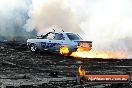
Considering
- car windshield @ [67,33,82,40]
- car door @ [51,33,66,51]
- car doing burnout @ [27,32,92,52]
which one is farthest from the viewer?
car windshield @ [67,33,82,40]

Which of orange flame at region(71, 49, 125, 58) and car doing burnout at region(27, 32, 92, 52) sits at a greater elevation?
car doing burnout at region(27, 32, 92, 52)

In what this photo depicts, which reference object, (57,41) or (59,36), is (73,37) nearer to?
(59,36)

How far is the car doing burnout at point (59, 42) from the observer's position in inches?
893

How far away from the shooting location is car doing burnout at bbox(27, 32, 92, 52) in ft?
74.4

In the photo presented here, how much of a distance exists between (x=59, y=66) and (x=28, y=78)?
417 cm

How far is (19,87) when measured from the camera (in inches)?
482

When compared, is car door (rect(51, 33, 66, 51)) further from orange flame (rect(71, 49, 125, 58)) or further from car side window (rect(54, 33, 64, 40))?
orange flame (rect(71, 49, 125, 58))

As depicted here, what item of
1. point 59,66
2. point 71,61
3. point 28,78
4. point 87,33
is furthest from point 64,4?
point 28,78

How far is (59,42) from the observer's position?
23.4 meters

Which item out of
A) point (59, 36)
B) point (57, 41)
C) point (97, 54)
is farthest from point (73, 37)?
point (97, 54)

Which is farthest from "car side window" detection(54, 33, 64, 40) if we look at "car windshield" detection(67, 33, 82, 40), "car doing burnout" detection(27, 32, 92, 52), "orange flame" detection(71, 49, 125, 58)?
"orange flame" detection(71, 49, 125, 58)

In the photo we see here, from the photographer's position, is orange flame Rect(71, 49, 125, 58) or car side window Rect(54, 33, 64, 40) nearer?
orange flame Rect(71, 49, 125, 58)

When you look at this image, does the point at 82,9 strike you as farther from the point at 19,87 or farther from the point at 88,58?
the point at 19,87

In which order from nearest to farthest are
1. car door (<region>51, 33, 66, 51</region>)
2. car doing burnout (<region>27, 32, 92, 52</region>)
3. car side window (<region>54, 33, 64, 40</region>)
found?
car doing burnout (<region>27, 32, 92, 52</region>) → car door (<region>51, 33, 66, 51</region>) → car side window (<region>54, 33, 64, 40</region>)
